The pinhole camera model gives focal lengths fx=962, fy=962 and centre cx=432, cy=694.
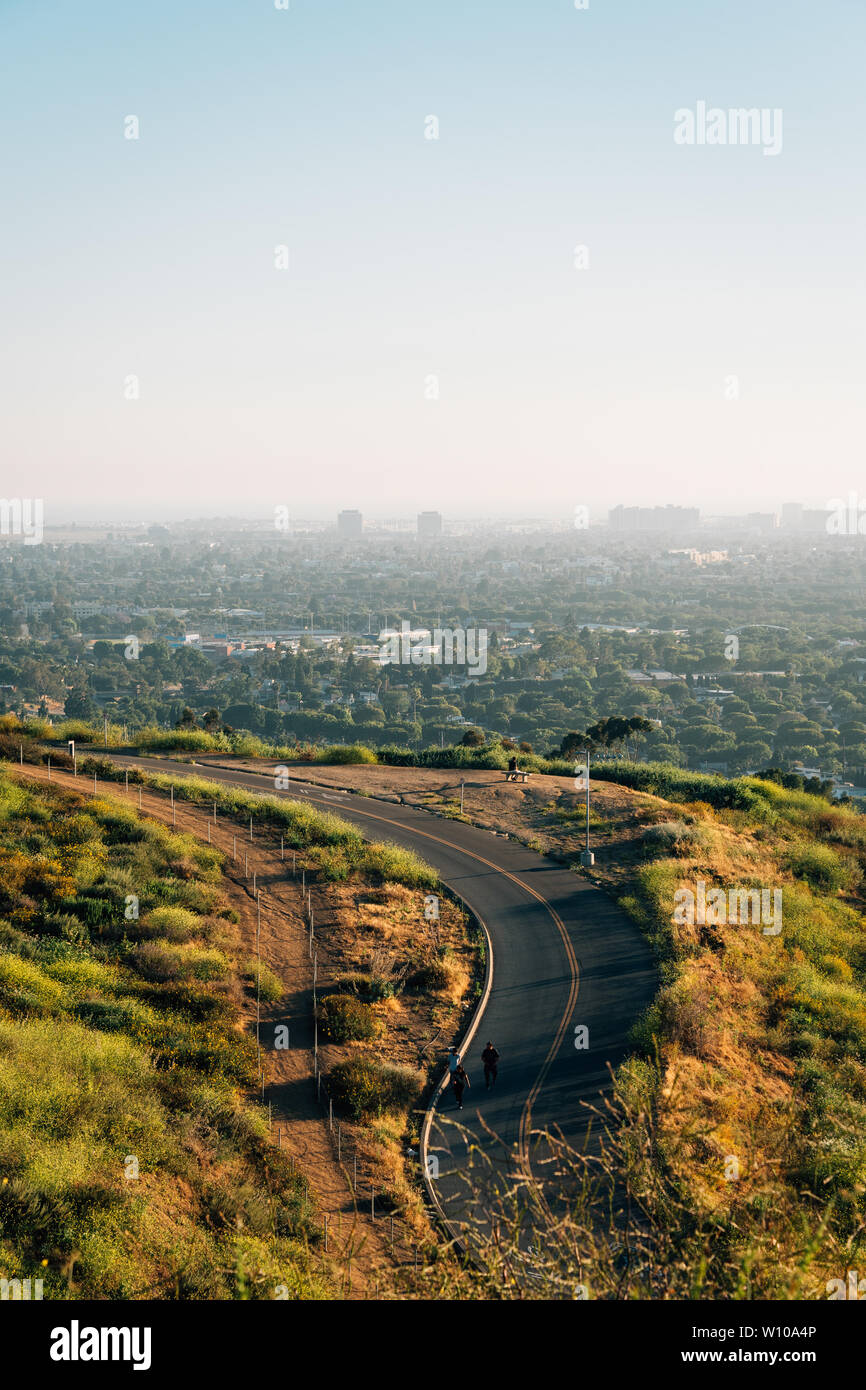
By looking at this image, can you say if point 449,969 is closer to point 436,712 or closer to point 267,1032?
point 267,1032

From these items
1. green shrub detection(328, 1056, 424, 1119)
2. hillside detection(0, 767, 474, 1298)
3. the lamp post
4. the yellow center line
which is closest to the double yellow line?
the yellow center line

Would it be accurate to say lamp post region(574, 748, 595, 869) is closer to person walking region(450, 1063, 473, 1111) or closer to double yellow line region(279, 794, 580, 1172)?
double yellow line region(279, 794, 580, 1172)

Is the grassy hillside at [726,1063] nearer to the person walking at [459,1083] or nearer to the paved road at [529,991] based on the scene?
the paved road at [529,991]

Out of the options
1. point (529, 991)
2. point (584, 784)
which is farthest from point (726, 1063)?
point (584, 784)

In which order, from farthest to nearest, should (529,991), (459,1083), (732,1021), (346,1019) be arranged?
(529,991) < (732,1021) < (346,1019) < (459,1083)

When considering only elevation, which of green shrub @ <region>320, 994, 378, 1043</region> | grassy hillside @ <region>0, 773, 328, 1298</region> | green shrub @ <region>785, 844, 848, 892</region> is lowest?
green shrub @ <region>785, 844, 848, 892</region>

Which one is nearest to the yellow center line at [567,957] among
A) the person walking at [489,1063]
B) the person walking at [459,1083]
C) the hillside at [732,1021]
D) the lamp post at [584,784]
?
the person walking at [489,1063]

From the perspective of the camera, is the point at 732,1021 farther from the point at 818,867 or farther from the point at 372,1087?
the point at 818,867
